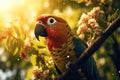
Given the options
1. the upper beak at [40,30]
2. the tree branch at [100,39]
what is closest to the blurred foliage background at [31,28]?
the upper beak at [40,30]

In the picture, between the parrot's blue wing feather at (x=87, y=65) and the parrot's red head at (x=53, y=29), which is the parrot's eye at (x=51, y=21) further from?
the parrot's blue wing feather at (x=87, y=65)

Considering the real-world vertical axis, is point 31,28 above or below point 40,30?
above

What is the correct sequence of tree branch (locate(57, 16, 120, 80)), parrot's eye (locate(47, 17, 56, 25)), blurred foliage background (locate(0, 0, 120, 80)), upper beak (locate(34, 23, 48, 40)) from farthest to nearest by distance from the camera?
parrot's eye (locate(47, 17, 56, 25)) → upper beak (locate(34, 23, 48, 40)) → blurred foliage background (locate(0, 0, 120, 80)) → tree branch (locate(57, 16, 120, 80))

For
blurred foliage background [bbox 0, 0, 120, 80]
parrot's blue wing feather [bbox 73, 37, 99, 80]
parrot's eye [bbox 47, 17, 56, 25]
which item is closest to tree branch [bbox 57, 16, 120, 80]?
blurred foliage background [bbox 0, 0, 120, 80]

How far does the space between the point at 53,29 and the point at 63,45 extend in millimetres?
388

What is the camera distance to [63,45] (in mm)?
5871

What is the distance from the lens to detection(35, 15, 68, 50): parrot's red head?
19.5 feet

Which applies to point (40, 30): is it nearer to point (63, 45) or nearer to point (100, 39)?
point (63, 45)

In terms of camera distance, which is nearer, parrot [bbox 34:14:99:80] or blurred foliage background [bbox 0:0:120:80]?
blurred foliage background [bbox 0:0:120:80]

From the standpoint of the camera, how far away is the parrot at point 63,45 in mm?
5629

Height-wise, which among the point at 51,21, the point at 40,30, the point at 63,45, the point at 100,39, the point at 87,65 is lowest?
the point at 100,39

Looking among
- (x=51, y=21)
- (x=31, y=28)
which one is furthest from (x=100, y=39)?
(x=31, y=28)

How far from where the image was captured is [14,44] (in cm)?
500

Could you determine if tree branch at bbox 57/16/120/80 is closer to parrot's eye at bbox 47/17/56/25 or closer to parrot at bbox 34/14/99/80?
parrot at bbox 34/14/99/80
